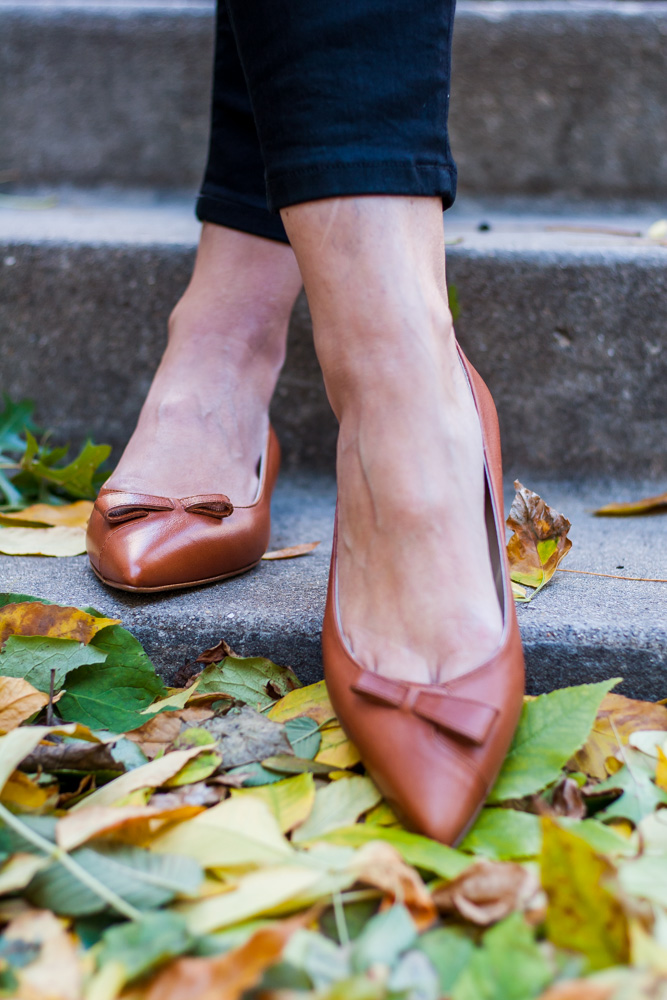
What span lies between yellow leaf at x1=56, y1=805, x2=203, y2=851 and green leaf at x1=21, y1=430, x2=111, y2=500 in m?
0.59

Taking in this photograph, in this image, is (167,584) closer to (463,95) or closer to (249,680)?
(249,680)

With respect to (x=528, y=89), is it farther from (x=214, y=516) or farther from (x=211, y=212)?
(x=214, y=516)

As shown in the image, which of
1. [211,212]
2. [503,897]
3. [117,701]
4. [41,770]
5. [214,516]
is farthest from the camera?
[211,212]

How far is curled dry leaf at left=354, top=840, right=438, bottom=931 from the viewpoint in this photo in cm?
44

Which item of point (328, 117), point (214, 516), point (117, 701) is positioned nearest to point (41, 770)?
point (117, 701)

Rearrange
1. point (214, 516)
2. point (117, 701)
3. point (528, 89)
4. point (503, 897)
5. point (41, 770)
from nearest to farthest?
1. point (503, 897)
2. point (41, 770)
3. point (117, 701)
4. point (214, 516)
5. point (528, 89)

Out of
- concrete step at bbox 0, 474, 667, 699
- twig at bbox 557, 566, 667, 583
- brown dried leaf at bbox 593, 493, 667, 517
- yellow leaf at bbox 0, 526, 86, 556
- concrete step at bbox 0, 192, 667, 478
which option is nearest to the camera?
concrete step at bbox 0, 474, 667, 699

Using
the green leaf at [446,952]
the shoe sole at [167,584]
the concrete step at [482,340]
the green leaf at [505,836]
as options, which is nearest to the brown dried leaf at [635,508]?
the concrete step at [482,340]

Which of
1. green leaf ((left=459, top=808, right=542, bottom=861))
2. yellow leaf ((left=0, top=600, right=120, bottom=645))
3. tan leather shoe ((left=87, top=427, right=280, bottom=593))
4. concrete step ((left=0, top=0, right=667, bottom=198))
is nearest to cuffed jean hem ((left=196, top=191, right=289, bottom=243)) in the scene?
tan leather shoe ((left=87, top=427, right=280, bottom=593))

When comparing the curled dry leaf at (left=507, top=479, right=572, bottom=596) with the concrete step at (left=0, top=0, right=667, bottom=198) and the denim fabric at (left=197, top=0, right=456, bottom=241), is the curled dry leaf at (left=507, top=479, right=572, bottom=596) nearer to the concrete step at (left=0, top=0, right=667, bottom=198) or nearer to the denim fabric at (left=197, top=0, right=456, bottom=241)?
the denim fabric at (left=197, top=0, right=456, bottom=241)

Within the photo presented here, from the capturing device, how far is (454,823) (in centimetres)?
51

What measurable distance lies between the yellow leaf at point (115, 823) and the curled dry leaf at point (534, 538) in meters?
0.46

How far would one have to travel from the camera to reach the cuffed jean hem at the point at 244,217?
96cm

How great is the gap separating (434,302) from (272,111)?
211 mm
